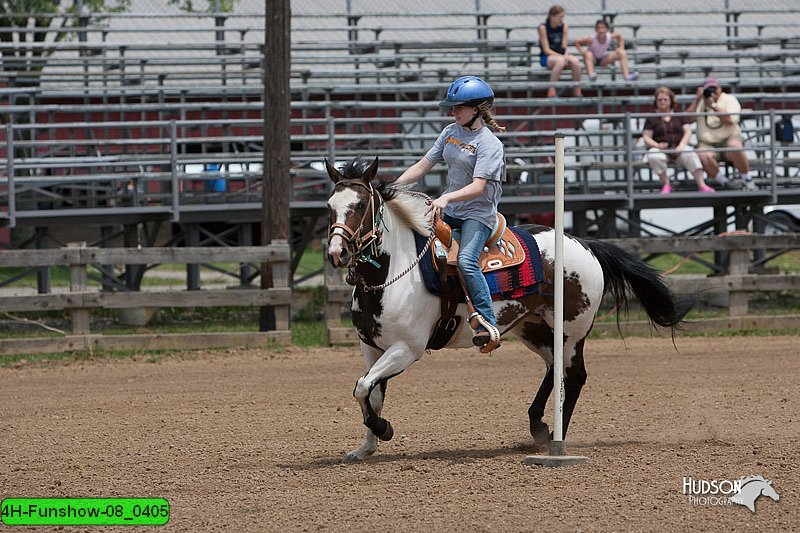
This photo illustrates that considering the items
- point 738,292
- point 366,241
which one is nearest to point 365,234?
point 366,241

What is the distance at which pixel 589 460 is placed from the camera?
277 inches

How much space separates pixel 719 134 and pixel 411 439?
32.1 ft

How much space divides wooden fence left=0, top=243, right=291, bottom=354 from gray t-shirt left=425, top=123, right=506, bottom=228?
20.0 feet

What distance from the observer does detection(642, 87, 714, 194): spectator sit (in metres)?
16.0

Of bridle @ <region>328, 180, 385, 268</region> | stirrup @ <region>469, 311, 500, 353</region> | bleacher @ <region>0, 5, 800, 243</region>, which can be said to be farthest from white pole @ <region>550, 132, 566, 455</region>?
bleacher @ <region>0, 5, 800, 243</region>

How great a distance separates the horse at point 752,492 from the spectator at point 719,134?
10283mm

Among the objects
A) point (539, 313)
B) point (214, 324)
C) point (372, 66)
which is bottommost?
point (214, 324)

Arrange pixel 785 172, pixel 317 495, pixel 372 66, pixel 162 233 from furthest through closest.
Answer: pixel 162 233 → pixel 372 66 → pixel 785 172 → pixel 317 495

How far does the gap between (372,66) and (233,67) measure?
116 inches

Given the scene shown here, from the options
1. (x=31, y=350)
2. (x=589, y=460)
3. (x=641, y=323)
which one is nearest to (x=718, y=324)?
(x=641, y=323)

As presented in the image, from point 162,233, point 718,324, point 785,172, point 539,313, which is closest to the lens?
point 539,313

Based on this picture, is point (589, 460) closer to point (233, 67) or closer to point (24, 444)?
point (24, 444)

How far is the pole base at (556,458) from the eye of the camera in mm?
6938

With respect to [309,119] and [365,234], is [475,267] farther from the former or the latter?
[309,119]
